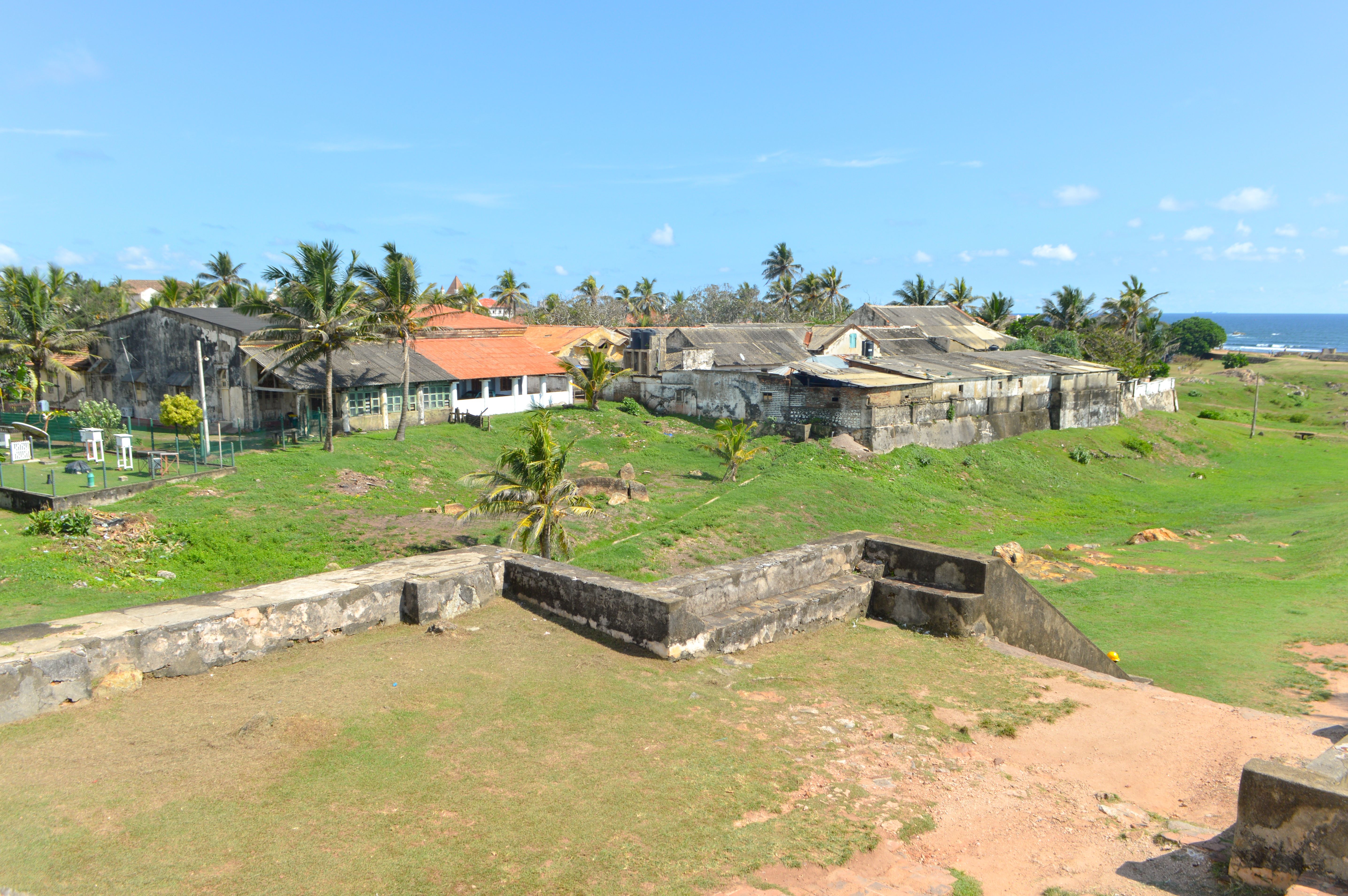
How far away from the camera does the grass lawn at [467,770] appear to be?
4523mm

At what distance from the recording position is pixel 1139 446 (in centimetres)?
3556

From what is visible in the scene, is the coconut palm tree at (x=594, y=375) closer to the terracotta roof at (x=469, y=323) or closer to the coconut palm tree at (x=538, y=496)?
the terracotta roof at (x=469, y=323)

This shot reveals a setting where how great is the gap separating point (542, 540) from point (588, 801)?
994cm

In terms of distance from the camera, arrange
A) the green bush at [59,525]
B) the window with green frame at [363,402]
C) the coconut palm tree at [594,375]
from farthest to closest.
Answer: the coconut palm tree at [594,375], the window with green frame at [363,402], the green bush at [59,525]

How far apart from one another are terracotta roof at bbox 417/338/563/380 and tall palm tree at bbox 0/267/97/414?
12843 mm

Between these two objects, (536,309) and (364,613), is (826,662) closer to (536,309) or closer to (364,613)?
(364,613)

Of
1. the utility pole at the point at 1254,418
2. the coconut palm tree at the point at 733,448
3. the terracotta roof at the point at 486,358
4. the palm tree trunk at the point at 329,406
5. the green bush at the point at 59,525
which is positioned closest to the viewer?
the green bush at the point at 59,525

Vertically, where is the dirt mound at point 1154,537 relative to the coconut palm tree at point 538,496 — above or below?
below

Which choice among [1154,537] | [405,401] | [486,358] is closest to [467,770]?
[1154,537]

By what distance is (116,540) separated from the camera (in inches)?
653

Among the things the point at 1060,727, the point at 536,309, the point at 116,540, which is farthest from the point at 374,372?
the point at 536,309

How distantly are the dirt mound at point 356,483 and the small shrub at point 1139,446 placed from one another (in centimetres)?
2971

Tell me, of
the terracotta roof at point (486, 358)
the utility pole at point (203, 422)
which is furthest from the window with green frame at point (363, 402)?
the utility pole at point (203, 422)

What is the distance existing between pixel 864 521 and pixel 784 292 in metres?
51.9
